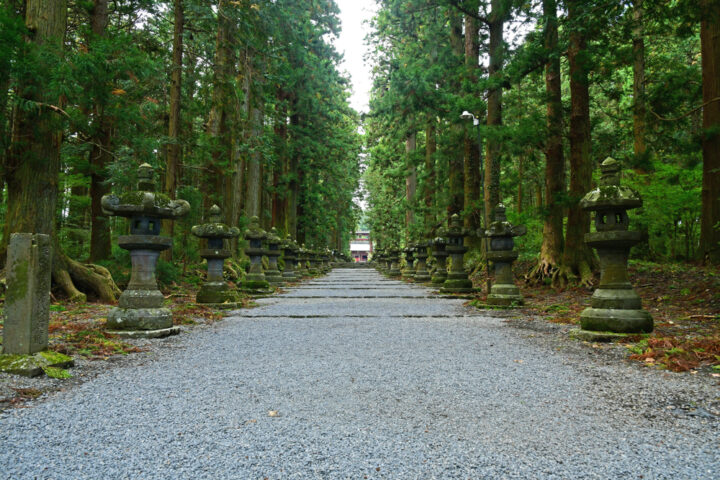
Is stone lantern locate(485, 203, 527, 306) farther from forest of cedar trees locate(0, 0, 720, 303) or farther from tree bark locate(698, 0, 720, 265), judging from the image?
tree bark locate(698, 0, 720, 265)

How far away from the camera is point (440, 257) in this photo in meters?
14.5

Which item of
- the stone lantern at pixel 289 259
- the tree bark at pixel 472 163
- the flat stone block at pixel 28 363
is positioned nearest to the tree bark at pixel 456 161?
the tree bark at pixel 472 163

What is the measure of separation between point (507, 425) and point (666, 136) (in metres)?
11.3

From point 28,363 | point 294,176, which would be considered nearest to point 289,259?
point 294,176

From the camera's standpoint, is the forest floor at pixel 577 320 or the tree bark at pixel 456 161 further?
the tree bark at pixel 456 161

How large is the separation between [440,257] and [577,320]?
7987 mm

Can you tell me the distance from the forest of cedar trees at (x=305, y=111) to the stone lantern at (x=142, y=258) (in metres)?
2.64

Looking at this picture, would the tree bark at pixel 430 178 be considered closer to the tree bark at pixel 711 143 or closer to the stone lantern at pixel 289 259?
the stone lantern at pixel 289 259

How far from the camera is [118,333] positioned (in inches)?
209

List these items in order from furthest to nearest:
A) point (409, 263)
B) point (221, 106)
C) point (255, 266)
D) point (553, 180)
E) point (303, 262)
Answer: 1. point (303, 262)
2. point (409, 263)
3. point (221, 106)
4. point (255, 266)
5. point (553, 180)

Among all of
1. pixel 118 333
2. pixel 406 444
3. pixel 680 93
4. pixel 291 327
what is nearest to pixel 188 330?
pixel 118 333

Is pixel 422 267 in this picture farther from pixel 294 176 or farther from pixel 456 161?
pixel 294 176

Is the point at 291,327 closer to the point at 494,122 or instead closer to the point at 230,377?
the point at 230,377

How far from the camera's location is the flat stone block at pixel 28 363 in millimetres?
3434
